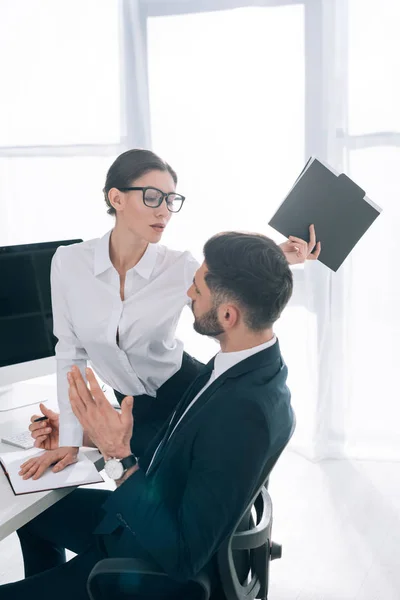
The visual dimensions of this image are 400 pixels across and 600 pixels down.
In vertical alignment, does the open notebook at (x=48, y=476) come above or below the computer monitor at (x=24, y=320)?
below

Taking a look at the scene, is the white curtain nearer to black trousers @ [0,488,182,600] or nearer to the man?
black trousers @ [0,488,182,600]

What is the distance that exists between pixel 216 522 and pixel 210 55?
2824mm

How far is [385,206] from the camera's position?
364 cm

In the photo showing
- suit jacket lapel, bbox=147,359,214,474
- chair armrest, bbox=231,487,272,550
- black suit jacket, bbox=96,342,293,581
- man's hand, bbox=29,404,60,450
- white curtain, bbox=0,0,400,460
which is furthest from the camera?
white curtain, bbox=0,0,400,460

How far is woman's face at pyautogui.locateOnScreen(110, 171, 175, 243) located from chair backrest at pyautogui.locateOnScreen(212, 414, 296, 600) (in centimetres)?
80

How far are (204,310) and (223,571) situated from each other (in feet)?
1.92

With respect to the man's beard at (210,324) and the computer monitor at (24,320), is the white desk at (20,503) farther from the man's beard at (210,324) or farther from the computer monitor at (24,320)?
the man's beard at (210,324)

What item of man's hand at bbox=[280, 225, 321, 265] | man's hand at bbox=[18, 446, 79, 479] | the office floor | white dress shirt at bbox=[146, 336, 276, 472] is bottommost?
the office floor

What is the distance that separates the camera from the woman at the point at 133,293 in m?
2.14

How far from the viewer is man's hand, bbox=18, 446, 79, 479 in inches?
74.1

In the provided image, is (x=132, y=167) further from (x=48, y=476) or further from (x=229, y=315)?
(x=48, y=476)

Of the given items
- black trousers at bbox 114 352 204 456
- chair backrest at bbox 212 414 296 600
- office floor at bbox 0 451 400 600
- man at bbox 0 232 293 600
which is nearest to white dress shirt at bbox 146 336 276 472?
man at bbox 0 232 293 600

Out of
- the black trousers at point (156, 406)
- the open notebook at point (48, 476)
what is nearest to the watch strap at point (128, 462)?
the open notebook at point (48, 476)

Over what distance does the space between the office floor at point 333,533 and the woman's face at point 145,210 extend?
4.89 ft
